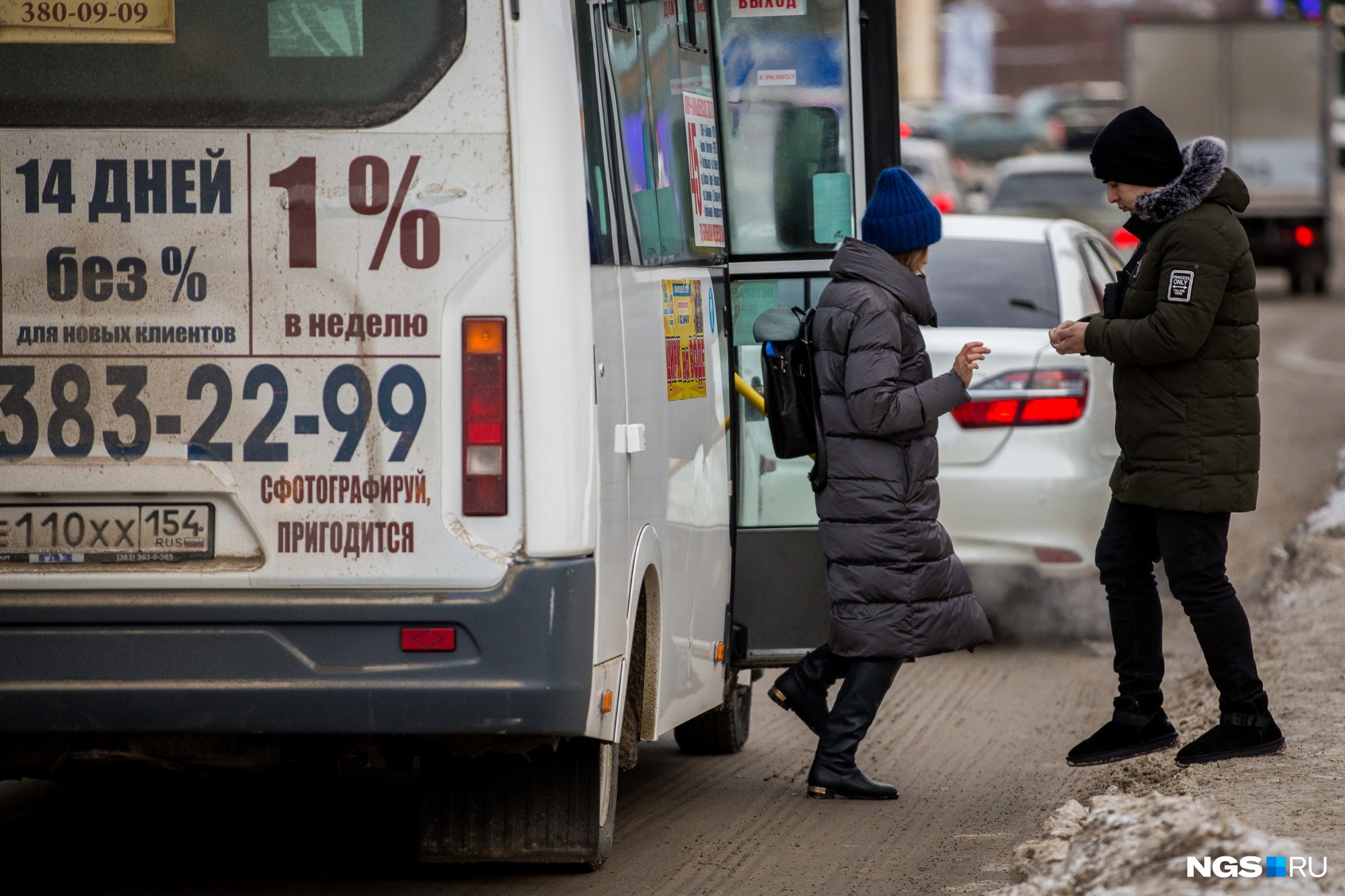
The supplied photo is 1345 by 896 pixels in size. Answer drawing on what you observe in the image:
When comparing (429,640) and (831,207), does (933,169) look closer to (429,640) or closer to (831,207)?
(831,207)

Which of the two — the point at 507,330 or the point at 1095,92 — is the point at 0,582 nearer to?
the point at 507,330

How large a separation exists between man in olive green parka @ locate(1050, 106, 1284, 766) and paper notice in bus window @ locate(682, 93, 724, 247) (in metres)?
1.12

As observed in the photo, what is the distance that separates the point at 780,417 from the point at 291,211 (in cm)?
202

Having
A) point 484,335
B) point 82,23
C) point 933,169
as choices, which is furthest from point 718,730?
point 933,169

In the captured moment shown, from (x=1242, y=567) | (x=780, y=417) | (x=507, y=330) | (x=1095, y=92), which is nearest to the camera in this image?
(x=507, y=330)

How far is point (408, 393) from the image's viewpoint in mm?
4344

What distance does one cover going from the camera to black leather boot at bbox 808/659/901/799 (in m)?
6.00

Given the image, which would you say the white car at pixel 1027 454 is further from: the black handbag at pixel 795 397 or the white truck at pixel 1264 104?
the white truck at pixel 1264 104

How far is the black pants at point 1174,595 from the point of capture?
5.68 meters

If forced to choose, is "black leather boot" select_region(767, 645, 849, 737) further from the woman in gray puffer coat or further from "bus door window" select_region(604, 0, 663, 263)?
"bus door window" select_region(604, 0, 663, 263)

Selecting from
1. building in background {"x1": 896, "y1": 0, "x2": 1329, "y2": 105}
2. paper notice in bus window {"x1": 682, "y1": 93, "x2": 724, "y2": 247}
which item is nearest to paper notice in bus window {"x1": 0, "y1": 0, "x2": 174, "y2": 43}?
paper notice in bus window {"x1": 682, "y1": 93, "x2": 724, "y2": 247}

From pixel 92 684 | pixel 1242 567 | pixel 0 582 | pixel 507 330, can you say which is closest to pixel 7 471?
pixel 0 582

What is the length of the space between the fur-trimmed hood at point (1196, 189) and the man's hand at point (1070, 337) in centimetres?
38

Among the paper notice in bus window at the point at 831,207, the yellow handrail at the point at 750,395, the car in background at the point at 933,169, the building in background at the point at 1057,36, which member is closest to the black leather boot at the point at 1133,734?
the yellow handrail at the point at 750,395
